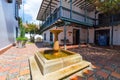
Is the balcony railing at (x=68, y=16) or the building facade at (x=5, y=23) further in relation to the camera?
the balcony railing at (x=68, y=16)

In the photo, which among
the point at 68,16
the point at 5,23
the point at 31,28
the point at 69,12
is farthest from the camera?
the point at 31,28

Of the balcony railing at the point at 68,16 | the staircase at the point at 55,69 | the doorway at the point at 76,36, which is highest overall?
the balcony railing at the point at 68,16

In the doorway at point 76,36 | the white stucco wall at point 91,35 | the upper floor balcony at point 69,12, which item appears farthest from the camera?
the white stucco wall at point 91,35

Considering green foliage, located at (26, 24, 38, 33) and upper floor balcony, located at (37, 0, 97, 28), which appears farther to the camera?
green foliage, located at (26, 24, 38, 33)

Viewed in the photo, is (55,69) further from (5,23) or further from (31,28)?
(31,28)

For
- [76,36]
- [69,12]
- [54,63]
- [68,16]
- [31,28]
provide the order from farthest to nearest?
[31,28] < [76,36] < [68,16] < [69,12] < [54,63]

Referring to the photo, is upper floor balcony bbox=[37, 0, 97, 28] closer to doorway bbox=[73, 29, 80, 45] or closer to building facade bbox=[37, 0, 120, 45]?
building facade bbox=[37, 0, 120, 45]

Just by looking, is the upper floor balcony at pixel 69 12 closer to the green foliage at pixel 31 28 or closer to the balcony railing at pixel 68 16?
the balcony railing at pixel 68 16

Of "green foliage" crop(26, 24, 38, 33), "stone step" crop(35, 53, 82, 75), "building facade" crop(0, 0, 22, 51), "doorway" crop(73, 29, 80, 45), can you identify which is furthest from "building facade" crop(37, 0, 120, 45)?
"green foliage" crop(26, 24, 38, 33)

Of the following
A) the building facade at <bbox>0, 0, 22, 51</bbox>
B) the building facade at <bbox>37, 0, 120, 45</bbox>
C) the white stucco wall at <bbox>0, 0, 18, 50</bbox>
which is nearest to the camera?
the white stucco wall at <bbox>0, 0, 18, 50</bbox>

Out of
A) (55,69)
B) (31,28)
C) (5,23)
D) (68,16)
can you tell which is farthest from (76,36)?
(31,28)

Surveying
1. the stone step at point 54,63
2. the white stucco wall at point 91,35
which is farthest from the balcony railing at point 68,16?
the stone step at point 54,63

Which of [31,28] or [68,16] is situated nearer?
[68,16]

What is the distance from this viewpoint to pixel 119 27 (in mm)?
10992
